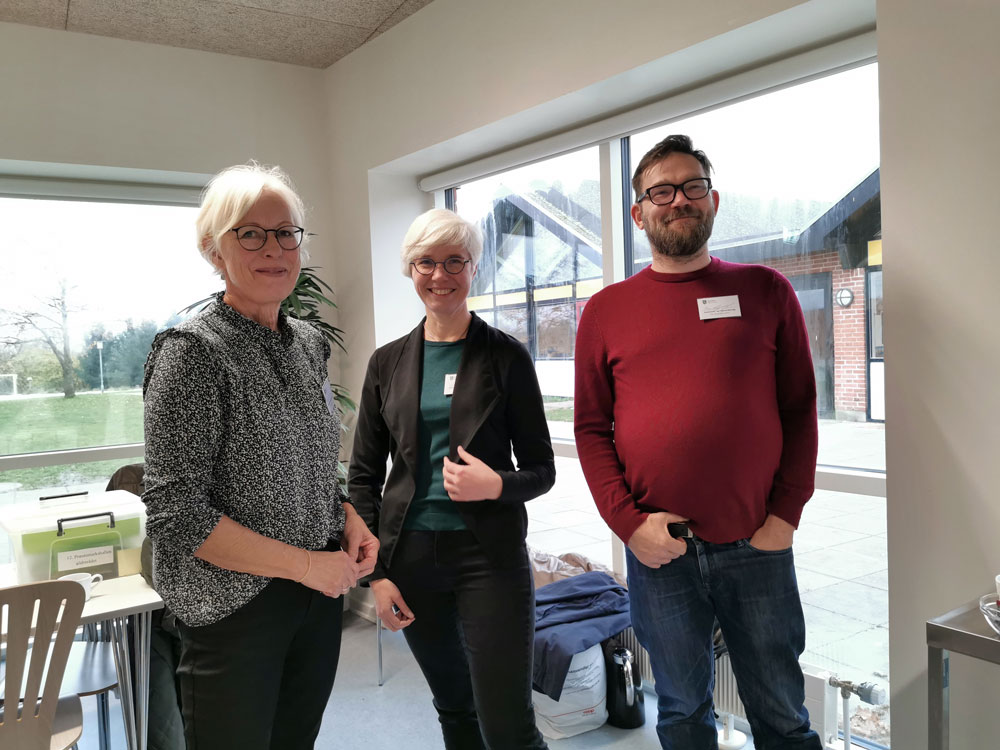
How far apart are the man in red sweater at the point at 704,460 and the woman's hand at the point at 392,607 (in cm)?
51

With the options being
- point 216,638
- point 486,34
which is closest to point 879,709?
point 216,638

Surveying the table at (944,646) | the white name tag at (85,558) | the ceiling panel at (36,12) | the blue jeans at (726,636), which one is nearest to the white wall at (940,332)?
the table at (944,646)

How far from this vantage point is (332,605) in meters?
1.44

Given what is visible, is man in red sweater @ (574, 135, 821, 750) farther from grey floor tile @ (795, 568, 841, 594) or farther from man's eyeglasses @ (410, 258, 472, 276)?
grey floor tile @ (795, 568, 841, 594)

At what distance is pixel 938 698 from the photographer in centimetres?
150

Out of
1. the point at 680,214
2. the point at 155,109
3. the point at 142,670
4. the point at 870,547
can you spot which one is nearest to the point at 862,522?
the point at 870,547

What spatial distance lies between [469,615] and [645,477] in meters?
0.50

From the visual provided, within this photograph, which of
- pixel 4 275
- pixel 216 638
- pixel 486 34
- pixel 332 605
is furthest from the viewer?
pixel 4 275

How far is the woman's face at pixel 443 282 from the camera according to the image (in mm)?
1707

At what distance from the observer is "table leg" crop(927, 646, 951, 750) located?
1.50 meters

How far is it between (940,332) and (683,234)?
0.66m

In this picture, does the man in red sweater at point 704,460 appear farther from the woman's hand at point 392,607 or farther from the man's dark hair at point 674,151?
the woman's hand at point 392,607

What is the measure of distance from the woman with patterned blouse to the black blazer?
275 millimetres

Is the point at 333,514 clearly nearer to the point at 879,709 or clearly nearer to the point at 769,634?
the point at 769,634
